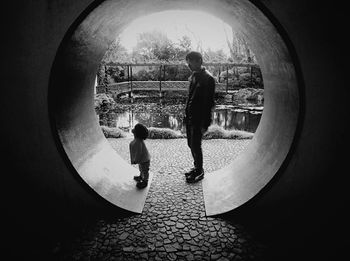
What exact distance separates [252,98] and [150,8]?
74.3 feet

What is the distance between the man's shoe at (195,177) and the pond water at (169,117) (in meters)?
8.11

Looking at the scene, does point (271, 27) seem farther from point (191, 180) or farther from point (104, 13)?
point (191, 180)

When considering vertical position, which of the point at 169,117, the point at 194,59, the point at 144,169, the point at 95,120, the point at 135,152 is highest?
the point at 194,59

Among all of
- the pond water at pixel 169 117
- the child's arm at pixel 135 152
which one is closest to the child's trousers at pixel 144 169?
the child's arm at pixel 135 152

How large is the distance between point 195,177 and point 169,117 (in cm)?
1217

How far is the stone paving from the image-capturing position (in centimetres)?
290

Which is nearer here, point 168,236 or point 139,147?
point 168,236

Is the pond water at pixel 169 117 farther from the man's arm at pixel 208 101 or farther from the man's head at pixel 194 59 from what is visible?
the man's head at pixel 194 59

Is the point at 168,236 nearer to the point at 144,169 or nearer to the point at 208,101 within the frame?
the point at 144,169

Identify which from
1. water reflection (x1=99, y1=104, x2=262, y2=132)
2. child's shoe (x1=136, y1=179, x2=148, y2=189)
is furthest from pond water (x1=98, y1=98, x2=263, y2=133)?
child's shoe (x1=136, y1=179, x2=148, y2=189)

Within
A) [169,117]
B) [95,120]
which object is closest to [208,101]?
[95,120]

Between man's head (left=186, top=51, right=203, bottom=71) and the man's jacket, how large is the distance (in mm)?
102

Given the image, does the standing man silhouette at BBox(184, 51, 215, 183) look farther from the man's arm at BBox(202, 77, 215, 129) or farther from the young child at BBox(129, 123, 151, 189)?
the young child at BBox(129, 123, 151, 189)

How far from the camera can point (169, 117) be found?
16906 mm
